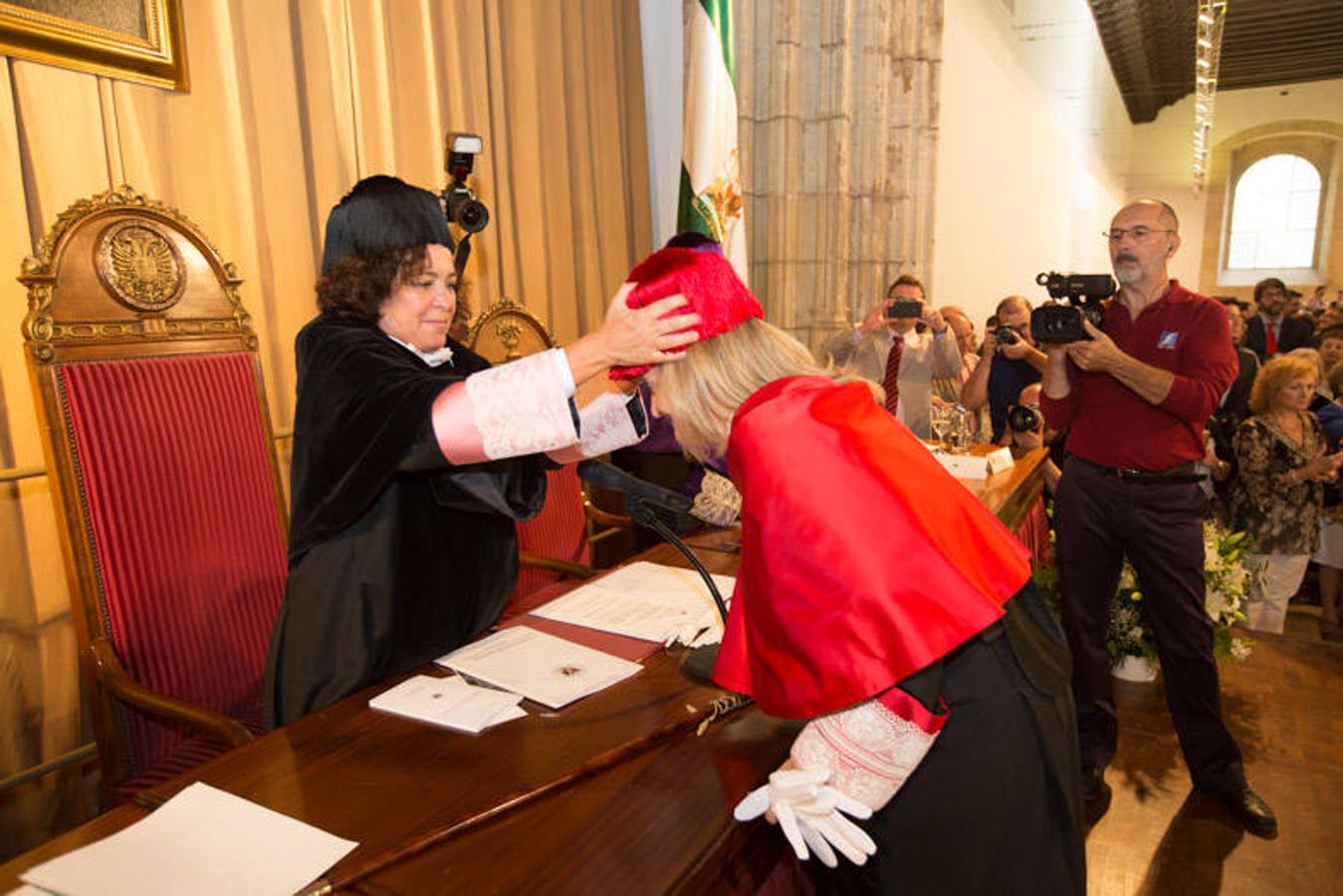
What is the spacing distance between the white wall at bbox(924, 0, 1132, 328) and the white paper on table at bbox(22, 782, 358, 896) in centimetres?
590

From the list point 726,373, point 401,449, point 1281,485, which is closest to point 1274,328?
point 1281,485

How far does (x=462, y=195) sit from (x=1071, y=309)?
1.99 metres

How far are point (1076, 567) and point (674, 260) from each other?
218 cm

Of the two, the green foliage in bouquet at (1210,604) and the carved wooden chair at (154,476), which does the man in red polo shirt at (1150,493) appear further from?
the carved wooden chair at (154,476)

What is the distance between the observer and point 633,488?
4.42 ft

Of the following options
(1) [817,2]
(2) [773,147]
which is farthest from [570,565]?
(1) [817,2]

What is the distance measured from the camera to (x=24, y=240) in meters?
2.27

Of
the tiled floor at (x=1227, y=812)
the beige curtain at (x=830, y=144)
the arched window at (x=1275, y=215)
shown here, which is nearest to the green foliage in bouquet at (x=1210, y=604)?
the tiled floor at (x=1227, y=812)

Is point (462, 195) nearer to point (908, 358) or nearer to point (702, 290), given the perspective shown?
point (702, 290)

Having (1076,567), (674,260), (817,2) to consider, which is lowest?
(1076,567)

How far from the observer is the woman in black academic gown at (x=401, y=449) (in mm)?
1356

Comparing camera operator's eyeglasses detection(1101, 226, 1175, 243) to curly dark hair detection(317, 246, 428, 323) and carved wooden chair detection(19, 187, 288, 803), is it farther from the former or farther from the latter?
carved wooden chair detection(19, 187, 288, 803)

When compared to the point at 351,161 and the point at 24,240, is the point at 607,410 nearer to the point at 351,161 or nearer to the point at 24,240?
the point at 24,240

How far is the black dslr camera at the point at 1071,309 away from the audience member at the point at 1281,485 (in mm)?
2134
